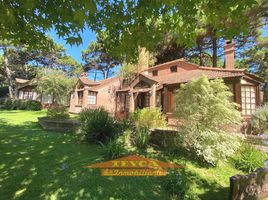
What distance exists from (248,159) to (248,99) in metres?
6.82

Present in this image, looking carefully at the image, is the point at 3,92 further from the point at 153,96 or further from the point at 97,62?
the point at 153,96

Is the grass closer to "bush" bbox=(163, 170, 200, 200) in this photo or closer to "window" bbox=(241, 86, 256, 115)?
"bush" bbox=(163, 170, 200, 200)

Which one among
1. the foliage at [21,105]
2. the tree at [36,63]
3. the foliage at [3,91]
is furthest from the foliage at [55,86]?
the foliage at [3,91]

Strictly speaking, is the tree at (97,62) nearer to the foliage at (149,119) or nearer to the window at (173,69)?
the window at (173,69)

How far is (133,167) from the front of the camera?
530 cm

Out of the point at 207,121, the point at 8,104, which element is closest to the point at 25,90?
the point at 8,104

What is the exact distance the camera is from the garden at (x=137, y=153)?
4.09 m

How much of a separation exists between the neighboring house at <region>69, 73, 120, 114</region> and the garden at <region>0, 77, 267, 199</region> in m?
14.2

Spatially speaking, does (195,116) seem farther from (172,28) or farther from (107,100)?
(107,100)

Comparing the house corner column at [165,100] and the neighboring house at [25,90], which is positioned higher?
the neighboring house at [25,90]

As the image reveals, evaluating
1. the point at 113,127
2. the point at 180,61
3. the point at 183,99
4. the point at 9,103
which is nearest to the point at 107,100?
the point at 180,61

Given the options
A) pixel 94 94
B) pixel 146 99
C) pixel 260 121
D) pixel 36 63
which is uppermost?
pixel 36 63

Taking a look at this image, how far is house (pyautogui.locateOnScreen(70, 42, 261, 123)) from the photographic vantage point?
1123cm

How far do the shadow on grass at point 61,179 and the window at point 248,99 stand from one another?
367 inches
